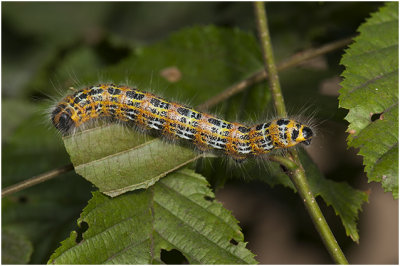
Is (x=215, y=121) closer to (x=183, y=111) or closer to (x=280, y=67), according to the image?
(x=183, y=111)

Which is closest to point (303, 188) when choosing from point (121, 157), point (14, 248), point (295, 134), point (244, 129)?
point (295, 134)

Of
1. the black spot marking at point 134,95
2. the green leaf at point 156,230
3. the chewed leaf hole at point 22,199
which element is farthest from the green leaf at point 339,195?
the chewed leaf hole at point 22,199

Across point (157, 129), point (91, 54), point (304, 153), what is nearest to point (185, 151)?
point (157, 129)

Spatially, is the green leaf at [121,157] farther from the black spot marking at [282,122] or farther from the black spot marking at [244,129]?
the black spot marking at [282,122]

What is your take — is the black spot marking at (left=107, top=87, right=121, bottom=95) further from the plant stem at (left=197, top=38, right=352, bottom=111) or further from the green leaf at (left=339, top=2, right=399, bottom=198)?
the green leaf at (left=339, top=2, right=399, bottom=198)

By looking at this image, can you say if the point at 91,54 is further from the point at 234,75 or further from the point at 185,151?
the point at 185,151

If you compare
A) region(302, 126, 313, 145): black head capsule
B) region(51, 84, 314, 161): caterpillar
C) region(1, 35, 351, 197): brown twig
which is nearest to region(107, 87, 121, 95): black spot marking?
region(51, 84, 314, 161): caterpillar

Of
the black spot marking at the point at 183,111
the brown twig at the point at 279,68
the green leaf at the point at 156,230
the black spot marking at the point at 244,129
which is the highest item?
the brown twig at the point at 279,68
